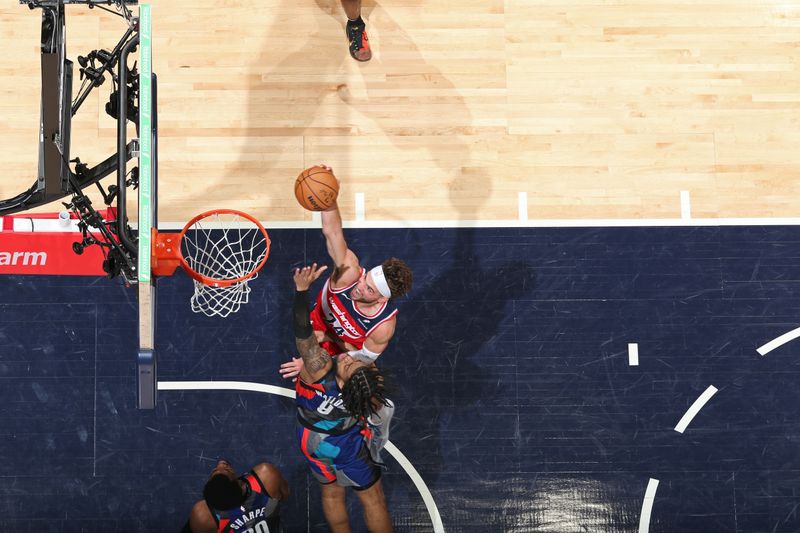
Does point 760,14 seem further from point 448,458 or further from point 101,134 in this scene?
point 101,134

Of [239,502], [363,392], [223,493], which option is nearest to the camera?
[363,392]

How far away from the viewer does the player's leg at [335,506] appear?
7887mm

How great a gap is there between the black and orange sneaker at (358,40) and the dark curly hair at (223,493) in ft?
14.3

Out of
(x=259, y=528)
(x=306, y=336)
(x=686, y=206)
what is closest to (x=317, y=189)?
(x=306, y=336)

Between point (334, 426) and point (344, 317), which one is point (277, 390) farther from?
point (344, 317)

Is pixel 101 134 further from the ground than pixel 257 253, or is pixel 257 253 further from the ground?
pixel 101 134

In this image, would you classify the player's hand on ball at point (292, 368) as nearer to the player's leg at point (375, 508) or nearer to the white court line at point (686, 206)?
the player's leg at point (375, 508)

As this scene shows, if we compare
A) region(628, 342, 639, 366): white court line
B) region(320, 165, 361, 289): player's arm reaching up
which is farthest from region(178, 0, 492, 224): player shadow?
region(628, 342, 639, 366): white court line

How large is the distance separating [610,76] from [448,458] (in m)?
4.23

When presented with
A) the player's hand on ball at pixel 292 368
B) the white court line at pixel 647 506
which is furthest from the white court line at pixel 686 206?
the player's hand on ball at pixel 292 368

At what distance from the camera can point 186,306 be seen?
28.0ft

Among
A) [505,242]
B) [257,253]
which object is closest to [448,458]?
[505,242]

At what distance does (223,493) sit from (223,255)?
236 centimetres

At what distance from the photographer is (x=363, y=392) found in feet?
22.8
